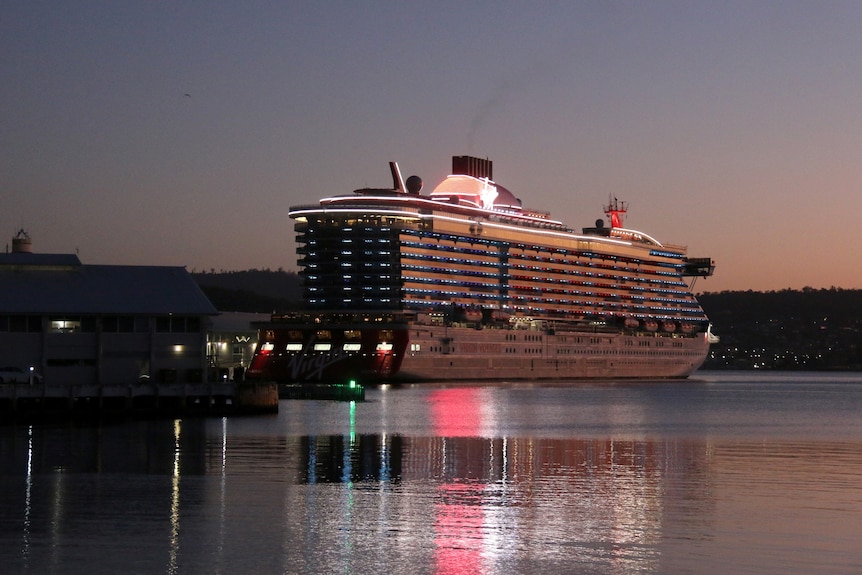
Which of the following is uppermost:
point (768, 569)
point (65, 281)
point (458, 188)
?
point (458, 188)

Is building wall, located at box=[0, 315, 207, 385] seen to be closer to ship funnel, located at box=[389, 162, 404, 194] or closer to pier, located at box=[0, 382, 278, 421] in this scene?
pier, located at box=[0, 382, 278, 421]

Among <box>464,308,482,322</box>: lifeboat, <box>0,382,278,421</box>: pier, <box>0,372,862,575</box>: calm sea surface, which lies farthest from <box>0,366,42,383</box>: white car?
<box>464,308,482,322</box>: lifeboat

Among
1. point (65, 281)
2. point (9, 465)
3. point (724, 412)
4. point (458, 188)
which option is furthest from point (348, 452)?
point (458, 188)

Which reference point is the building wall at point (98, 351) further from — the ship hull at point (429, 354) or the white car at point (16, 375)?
the ship hull at point (429, 354)

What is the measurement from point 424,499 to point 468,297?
95.3m

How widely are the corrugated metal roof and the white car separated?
2857mm

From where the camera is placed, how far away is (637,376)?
14200cm

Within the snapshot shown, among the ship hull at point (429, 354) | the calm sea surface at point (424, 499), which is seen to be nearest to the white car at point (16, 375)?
the calm sea surface at point (424, 499)

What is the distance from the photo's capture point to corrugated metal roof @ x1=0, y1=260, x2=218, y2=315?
209 ft

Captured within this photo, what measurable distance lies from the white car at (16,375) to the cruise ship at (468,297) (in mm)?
48030

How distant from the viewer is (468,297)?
12425 cm

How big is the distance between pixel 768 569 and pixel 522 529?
525cm

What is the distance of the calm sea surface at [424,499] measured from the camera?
2178 cm

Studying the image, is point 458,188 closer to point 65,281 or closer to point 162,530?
point 65,281
